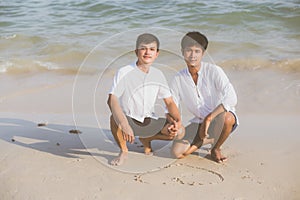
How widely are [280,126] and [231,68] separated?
5.46 feet

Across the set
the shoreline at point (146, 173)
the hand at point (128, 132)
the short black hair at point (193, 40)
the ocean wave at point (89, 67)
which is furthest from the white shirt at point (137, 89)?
the ocean wave at point (89, 67)

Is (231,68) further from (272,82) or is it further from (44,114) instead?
→ (44,114)

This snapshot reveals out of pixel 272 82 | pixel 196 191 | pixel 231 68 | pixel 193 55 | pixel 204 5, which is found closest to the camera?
pixel 196 191

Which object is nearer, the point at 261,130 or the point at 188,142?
the point at 188,142

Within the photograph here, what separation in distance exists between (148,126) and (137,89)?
293 mm

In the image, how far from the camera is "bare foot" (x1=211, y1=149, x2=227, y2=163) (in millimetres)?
2768

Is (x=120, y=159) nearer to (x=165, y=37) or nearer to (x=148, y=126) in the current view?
(x=148, y=126)

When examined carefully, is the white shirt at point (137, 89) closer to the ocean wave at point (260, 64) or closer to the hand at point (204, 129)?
the hand at point (204, 129)

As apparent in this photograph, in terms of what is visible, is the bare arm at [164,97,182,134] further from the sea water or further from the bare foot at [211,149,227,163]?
the sea water

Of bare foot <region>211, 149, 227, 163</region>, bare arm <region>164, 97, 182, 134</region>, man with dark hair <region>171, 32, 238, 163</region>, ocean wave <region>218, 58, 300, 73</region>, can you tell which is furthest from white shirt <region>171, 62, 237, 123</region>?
ocean wave <region>218, 58, 300, 73</region>

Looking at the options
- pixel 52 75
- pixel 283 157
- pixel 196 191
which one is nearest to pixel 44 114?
pixel 52 75

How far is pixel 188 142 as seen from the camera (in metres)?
2.84

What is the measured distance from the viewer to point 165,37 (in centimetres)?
457

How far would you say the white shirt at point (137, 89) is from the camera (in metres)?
2.59
